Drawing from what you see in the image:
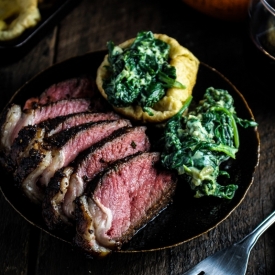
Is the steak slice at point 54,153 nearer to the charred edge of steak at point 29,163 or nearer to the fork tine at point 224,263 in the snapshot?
the charred edge of steak at point 29,163

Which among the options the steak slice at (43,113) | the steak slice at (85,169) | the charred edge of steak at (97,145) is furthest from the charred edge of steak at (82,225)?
the steak slice at (43,113)

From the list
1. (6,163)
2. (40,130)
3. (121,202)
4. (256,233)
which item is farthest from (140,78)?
(256,233)

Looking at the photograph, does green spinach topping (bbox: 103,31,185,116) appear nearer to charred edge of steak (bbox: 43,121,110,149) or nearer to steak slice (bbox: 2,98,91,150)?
steak slice (bbox: 2,98,91,150)

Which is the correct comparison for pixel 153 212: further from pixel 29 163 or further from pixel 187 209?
pixel 29 163

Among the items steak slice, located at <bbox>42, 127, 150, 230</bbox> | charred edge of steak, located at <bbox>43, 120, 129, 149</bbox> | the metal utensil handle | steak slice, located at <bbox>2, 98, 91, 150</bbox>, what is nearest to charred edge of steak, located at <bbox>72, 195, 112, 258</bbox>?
steak slice, located at <bbox>42, 127, 150, 230</bbox>

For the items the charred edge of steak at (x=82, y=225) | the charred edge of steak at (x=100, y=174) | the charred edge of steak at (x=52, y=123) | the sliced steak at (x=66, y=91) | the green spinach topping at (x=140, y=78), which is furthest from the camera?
the sliced steak at (x=66, y=91)
